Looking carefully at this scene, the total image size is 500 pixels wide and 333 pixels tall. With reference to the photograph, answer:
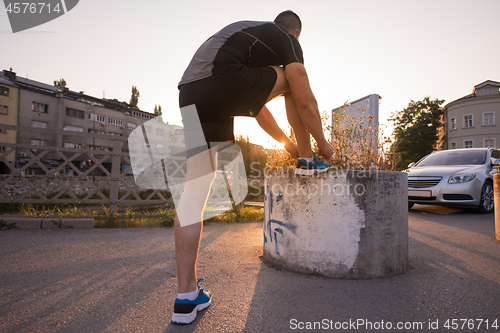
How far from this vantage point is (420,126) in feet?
128

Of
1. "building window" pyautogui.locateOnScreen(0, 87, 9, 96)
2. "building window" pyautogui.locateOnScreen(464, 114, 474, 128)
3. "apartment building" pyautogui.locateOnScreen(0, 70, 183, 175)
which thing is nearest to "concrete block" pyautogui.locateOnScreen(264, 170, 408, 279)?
"apartment building" pyautogui.locateOnScreen(0, 70, 183, 175)

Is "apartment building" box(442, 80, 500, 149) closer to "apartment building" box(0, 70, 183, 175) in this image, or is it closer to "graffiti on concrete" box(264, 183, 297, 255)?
"graffiti on concrete" box(264, 183, 297, 255)

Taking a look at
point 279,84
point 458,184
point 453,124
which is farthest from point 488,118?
point 279,84

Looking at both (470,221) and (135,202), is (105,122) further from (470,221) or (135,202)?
(470,221)

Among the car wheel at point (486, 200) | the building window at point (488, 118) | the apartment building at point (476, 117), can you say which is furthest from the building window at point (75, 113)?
the building window at point (488, 118)

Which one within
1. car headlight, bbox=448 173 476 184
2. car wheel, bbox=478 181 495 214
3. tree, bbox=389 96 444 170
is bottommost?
car wheel, bbox=478 181 495 214

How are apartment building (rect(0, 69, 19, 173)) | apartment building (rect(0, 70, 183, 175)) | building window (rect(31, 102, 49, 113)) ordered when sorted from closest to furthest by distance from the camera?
1. apartment building (rect(0, 69, 19, 173))
2. apartment building (rect(0, 70, 183, 175))
3. building window (rect(31, 102, 49, 113))

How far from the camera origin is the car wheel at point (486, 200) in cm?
614

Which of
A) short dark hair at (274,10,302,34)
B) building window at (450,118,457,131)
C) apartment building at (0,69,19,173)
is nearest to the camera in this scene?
short dark hair at (274,10,302,34)

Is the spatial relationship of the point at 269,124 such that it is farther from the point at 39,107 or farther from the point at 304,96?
the point at 39,107

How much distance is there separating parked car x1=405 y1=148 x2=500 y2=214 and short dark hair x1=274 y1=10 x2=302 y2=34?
616cm

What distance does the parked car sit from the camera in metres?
6.04

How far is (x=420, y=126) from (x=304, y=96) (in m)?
44.8

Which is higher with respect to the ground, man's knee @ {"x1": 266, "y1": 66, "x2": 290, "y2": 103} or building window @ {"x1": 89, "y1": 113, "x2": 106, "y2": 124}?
building window @ {"x1": 89, "y1": 113, "x2": 106, "y2": 124}
